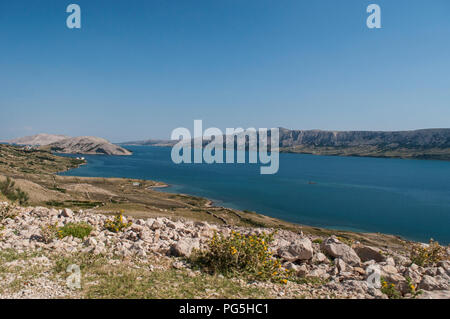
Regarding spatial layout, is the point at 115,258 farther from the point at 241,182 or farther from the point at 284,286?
Answer: the point at 241,182

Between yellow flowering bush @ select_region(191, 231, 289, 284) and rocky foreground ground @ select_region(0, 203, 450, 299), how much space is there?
Answer: 362 mm

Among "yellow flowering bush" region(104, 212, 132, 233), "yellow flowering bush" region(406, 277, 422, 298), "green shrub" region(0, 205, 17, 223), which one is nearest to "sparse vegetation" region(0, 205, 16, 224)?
"green shrub" region(0, 205, 17, 223)

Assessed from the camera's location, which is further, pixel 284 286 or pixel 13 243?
Result: pixel 13 243

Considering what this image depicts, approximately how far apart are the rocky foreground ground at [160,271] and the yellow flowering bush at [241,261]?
36cm

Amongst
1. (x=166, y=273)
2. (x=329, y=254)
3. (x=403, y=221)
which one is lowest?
(x=403, y=221)

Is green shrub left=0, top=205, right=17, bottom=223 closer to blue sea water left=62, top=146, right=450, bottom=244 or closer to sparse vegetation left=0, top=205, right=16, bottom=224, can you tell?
sparse vegetation left=0, top=205, right=16, bottom=224

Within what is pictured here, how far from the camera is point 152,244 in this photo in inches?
361

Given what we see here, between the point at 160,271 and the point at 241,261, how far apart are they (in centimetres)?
231

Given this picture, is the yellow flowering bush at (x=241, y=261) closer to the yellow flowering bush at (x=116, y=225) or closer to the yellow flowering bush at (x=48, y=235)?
the yellow flowering bush at (x=116, y=225)

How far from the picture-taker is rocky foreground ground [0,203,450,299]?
599 centimetres

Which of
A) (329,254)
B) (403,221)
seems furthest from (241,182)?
(329,254)

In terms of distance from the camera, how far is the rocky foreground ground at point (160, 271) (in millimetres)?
5992

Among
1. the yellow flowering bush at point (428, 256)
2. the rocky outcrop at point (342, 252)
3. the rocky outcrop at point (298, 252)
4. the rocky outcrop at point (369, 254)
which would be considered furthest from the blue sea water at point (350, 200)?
the rocky outcrop at point (298, 252)
